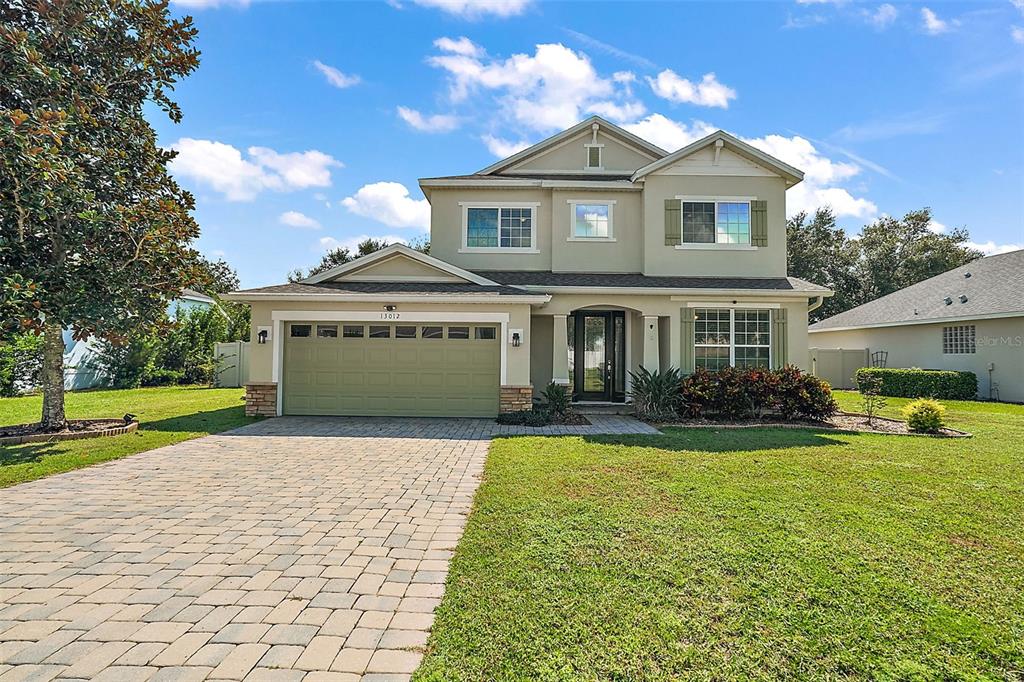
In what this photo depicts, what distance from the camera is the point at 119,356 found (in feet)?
61.6

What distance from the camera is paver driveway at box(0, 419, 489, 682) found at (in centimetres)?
282

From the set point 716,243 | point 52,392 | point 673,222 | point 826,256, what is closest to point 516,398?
point 673,222

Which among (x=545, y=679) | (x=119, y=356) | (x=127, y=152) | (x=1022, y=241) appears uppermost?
(x=1022, y=241)

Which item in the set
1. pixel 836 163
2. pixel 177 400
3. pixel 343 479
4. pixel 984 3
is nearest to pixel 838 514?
pixel 343 479

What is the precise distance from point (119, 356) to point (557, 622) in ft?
70.4

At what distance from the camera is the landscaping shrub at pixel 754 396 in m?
11.6

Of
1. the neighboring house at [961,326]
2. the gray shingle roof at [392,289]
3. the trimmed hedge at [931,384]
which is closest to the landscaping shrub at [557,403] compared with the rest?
the gray shingle roof at [392,289]

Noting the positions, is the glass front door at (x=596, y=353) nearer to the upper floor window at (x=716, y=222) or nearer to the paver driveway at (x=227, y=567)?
the upper floor window at (x=716, y=222)

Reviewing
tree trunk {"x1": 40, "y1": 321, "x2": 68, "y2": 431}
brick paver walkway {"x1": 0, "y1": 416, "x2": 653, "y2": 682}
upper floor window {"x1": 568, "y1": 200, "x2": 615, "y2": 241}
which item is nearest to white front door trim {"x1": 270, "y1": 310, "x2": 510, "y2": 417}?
tree trunk {"x1": 40, "y1": 321, "x2": 68, "y2": 431}

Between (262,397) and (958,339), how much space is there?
22.7 meters

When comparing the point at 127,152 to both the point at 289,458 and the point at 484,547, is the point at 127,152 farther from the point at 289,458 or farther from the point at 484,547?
the point at 484,547

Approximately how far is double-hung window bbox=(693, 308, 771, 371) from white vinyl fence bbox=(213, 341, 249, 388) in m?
16.8

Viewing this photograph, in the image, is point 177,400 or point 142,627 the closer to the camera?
point 142,627

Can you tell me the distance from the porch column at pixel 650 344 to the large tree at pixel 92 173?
33.4 ft
